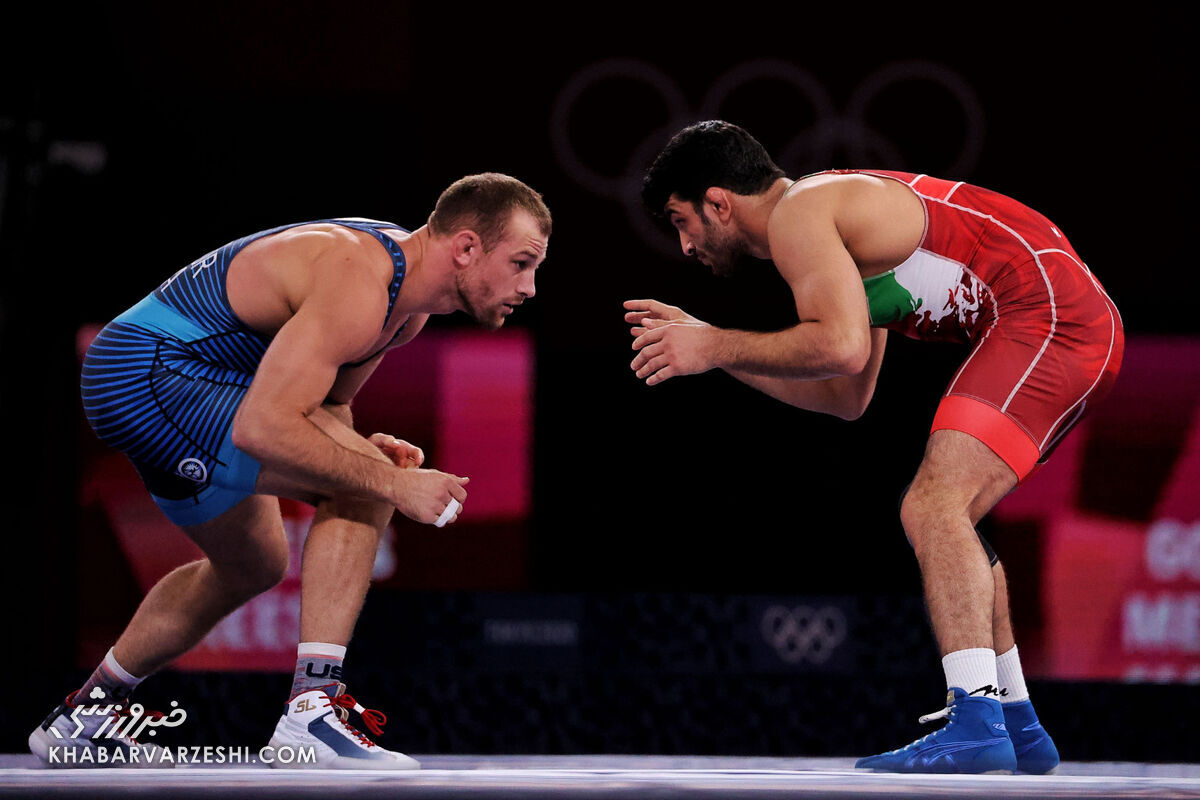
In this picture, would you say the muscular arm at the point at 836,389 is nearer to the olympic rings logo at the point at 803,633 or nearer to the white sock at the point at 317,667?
the white sock at the point at 317,667

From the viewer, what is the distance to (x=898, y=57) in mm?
5270

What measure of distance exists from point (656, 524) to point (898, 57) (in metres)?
2.10

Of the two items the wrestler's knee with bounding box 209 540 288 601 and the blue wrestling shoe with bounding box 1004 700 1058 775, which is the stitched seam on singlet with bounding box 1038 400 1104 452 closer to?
the blue wrestling shoe with bounding box 1004 700 1058 775

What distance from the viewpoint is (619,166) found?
5277mm

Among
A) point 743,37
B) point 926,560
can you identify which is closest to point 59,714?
point 926,560

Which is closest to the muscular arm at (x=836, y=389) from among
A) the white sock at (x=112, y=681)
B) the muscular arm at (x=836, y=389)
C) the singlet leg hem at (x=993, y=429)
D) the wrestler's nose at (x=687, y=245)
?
the muscular arm at (x=836, y=389)

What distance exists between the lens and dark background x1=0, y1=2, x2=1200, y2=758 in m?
5.21

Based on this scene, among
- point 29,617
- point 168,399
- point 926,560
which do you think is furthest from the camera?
point 29,617

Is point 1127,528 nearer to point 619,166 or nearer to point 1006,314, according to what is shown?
point 619,166

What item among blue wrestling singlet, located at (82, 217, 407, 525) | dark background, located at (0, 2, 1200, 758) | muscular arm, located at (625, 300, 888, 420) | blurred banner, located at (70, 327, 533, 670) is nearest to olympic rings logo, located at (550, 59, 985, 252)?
dark background, located at (0, 2, 1200, 758)

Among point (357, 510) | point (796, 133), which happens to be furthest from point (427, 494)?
point (796, 133)

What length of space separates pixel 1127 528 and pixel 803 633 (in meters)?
1.27

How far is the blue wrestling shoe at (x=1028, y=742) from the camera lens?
2441 mm

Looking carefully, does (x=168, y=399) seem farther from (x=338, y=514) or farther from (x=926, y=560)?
(x=926, y=560)
